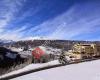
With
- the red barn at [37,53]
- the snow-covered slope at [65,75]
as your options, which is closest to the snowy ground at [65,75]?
the snow-covered slope at [65,75]

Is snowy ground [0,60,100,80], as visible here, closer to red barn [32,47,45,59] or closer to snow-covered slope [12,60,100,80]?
snow-covered slope [12,60,100,80]

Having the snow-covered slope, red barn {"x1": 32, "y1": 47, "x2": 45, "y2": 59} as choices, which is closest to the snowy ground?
the snow-covered slope

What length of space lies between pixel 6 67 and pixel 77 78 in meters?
11.5

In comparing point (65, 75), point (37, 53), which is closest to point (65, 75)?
point (65, 75)

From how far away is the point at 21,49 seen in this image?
42.6 meters

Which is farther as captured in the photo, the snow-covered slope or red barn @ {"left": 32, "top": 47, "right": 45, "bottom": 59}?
red barn @ {"left": 32, "top": 47, "right": 45, "bottom": 59}

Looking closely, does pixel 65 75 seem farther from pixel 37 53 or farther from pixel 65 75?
pixel 37 53

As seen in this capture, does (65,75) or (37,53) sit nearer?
(65,75)

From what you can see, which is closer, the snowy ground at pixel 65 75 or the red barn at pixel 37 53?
the snowy ground at pixel 65 75

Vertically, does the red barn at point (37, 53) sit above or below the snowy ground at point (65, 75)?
above

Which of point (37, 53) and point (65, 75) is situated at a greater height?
point (37, 53)

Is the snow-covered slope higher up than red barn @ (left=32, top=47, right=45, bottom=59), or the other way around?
red barn @ (left=32, top=47, right=45, bottom=59)

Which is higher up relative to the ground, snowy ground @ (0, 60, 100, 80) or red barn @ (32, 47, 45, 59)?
red barn @ (32, 47, 45, 59)

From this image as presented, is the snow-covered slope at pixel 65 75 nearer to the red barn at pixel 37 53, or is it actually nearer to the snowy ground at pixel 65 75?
the snowy ground at pixel 65 75
